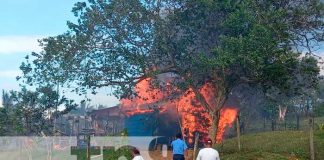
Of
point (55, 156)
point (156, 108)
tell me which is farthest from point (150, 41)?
point (156, 108)

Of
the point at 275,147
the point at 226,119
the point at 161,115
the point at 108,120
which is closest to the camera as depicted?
the point at 275,147

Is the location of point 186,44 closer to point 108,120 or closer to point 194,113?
point 194,113

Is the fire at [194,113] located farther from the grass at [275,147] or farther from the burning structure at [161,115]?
the grass at [275,147]

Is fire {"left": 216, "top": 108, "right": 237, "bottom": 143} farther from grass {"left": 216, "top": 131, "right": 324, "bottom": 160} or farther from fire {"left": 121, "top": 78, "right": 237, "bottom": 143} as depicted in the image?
grass {"left": 216, "top": 131, "right": 324, "bottom": 160}

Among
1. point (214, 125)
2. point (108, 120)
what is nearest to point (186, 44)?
point (214, 125)

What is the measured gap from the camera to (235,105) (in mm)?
44094

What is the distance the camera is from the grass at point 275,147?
22.9 meters

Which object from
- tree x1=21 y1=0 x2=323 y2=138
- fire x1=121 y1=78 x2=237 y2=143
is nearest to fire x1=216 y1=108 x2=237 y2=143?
fire x1=121 y1=78 x2=237 y2=143

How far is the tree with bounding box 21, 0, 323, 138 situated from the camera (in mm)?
28014

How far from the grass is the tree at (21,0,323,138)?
11.8 feet

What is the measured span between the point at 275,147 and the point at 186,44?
371 inches

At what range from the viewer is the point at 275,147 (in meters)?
26.4

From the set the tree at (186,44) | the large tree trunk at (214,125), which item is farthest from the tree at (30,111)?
the large tree trunk at (214,125)

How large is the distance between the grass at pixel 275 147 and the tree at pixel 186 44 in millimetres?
3586
